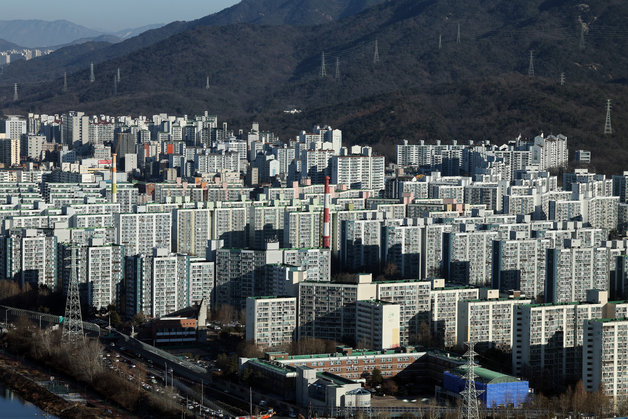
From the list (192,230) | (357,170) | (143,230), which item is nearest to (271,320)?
(143,230)

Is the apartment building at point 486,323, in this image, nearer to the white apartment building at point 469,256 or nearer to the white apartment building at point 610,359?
the white apartment building at point 610,359

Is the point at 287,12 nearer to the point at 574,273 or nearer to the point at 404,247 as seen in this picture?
the point at 404,247

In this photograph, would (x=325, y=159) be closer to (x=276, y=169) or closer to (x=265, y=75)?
(x=276, y=169)

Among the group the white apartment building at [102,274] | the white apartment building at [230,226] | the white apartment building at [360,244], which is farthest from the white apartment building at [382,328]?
the white apartment building at [230,226]

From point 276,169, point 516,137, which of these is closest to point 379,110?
point 516,137

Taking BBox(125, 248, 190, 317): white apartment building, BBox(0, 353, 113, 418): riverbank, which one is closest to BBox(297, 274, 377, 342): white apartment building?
BBox(125, 248, 190, 317): white apartment building

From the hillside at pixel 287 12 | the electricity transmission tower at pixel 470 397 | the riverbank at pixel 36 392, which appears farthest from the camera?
the hillside at pixel 287 12
